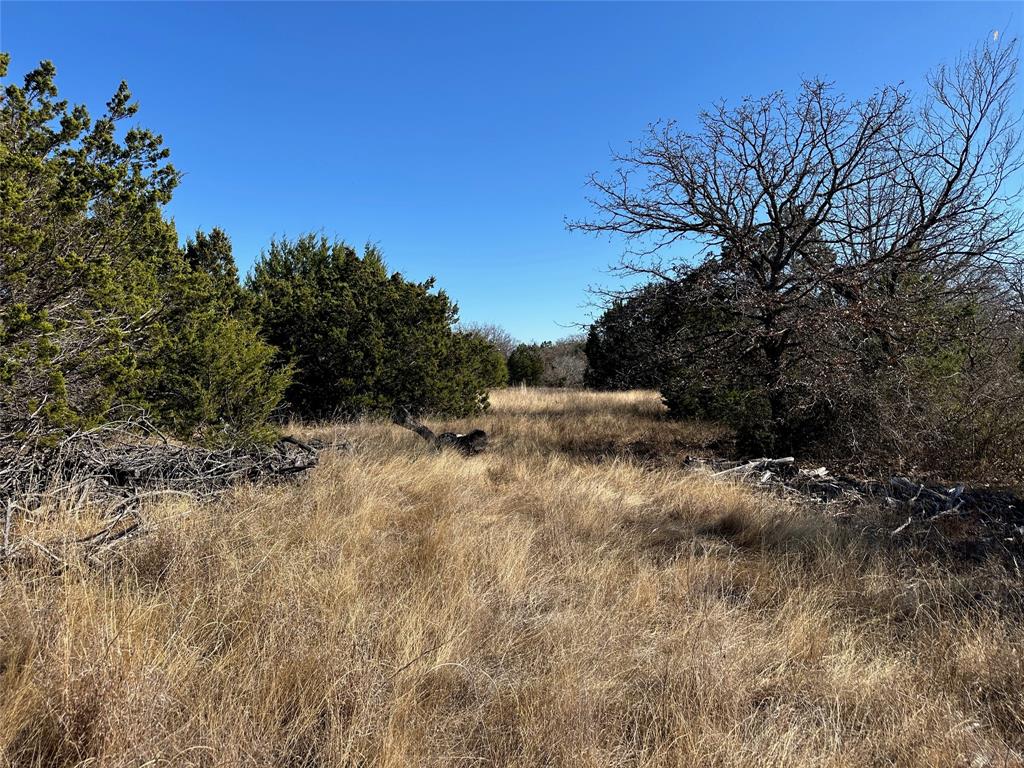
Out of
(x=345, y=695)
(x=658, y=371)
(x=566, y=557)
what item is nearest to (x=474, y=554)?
(x=566, y=557)

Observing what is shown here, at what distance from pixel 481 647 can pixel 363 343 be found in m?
10.4

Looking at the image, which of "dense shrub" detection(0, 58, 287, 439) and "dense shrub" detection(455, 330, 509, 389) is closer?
"dense shrub" detection(0, 58, 287, 439)

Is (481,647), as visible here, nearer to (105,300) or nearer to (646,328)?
(105,300)

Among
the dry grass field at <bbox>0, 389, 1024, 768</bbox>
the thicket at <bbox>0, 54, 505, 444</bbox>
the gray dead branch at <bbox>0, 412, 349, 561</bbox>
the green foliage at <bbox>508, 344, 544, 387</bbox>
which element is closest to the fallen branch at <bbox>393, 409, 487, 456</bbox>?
the thicket at <bbox>0, 54, 505, 444</bbox>

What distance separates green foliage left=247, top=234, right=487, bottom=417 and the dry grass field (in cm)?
792

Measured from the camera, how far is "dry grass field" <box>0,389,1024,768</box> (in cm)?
180

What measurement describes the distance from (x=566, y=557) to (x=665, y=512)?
1911 millimetres

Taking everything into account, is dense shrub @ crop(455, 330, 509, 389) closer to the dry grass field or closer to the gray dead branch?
the gray dead branch

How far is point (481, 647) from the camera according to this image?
97.1 inches

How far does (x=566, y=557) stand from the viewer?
3.75m

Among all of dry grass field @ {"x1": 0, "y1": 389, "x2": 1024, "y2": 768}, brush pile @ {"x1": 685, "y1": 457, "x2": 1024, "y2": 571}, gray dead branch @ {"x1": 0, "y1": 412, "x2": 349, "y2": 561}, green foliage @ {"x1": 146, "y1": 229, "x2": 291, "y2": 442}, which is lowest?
brush pile @ {"x1": 685, "y1": 457, "x2": 1024, "y2": 571}

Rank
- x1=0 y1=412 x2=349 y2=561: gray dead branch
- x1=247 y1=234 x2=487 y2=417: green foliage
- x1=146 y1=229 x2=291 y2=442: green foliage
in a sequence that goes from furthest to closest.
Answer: x1=247 y1=234 x2=487 y2=417: green foliage < x1=146 y1=229 x2=291 y2=442: green foliage < x1=0 y1=412 x2=349 y2=561: gray dead branch

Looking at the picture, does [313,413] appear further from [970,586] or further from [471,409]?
[970,586]

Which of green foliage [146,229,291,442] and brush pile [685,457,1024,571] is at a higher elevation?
green foliage [146,229,291,442]
